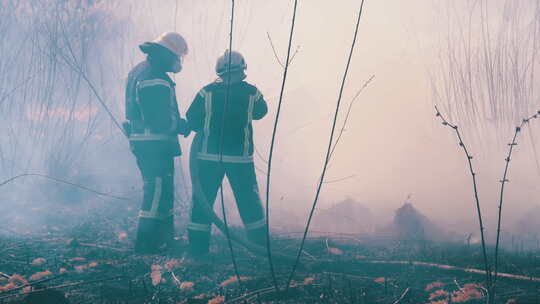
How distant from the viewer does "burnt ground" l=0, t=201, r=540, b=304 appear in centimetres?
295

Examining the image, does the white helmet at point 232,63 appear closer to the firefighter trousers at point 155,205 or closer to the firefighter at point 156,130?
the firefighter at point 156,130

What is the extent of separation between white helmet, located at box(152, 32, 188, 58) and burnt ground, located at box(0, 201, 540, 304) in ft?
7.38

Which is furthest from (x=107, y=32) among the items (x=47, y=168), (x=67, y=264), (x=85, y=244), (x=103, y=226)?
(x=67, y=264)

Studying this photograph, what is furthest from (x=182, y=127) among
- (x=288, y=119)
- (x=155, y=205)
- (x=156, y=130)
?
(x=288, y=119)

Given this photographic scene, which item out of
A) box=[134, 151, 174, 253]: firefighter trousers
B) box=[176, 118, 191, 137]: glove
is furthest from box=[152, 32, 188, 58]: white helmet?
box=[134, 151, 174, 253]: firefighter trousers

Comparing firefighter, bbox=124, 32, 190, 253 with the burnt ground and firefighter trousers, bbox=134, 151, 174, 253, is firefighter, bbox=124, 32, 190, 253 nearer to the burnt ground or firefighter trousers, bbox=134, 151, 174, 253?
firefighter trousers, bbox=134, 151, 174, 253

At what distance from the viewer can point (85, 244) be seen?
15.3ft

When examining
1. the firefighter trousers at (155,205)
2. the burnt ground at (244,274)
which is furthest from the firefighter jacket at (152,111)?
the burnt ground at (244,274)

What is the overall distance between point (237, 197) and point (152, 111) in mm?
1315

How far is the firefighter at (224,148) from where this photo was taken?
434 centimetres

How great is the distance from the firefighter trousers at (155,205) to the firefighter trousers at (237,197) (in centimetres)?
30

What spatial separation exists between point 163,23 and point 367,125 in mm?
5665

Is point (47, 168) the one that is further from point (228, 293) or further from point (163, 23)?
point (228, 293)

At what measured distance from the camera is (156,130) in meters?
4.41
